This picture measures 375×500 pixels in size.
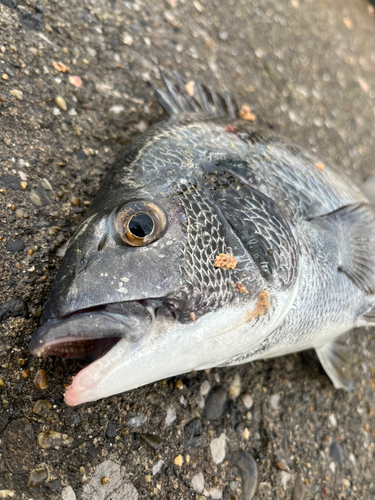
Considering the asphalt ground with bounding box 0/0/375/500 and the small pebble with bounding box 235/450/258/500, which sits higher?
the asphalt ground with bounding box 0/0/375/500

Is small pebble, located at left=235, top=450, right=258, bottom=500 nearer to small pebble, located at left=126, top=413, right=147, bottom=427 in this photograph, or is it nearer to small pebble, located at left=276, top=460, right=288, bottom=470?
small pebble, located at left=276, top=460, right=288, bottom=470

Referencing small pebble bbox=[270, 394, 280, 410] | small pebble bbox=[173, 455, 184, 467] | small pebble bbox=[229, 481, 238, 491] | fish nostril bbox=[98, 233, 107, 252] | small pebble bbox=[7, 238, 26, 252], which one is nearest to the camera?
fish nostril bbox=[98, 233, 107, 252]

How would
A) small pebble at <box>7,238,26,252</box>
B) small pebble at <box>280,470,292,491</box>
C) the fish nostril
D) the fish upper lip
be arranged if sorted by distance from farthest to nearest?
small pebble at <box>280,470,292,491</box> < small pebble at <box>7,238,26,252</box> < the fish nostril < the fish upper lip

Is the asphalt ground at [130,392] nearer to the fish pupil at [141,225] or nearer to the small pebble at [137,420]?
the small pebble at [137,420]

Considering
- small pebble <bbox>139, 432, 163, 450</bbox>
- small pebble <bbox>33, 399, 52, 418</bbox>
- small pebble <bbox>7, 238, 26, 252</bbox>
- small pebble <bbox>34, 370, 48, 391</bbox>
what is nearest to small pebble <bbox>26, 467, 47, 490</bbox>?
small pebble <bbox>33, 399, 52, 418</bbox>

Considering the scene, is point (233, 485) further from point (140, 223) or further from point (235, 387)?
point (140, 223)

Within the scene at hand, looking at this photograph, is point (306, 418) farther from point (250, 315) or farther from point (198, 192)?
point (198, 192)

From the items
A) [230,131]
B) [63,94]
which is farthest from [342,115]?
[63,94]
